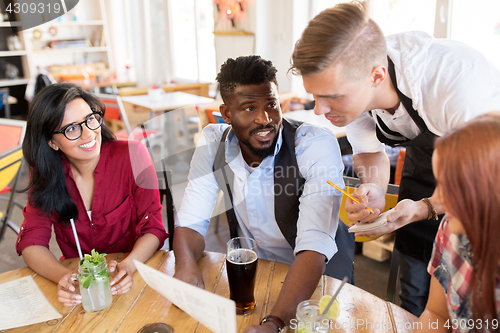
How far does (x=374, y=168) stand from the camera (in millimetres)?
1573

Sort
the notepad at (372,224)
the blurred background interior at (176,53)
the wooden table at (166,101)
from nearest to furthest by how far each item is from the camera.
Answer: the notepad at (372,224) < the blurred background interior at (176,53) < the wooden table at (166,101)

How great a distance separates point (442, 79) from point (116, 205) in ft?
4.07

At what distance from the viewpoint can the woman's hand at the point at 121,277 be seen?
1.11 meters

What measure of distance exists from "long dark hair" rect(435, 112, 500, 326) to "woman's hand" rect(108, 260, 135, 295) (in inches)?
33.7

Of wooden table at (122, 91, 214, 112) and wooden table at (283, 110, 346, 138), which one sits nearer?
wooden table at (283, 110, 346, 138)

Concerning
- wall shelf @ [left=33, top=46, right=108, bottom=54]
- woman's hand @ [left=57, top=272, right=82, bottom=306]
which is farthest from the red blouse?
wall shelf @ [left=33, top=46, right=108, bottom=54]

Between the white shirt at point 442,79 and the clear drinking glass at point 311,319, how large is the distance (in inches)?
22.6

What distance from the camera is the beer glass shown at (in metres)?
1.02

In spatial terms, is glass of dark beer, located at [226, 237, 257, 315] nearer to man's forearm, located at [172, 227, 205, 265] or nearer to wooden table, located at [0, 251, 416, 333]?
wooden table, located at [0, 251, 416, 333]

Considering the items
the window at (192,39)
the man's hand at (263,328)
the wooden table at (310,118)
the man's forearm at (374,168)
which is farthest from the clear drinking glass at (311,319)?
the window at (192,39)

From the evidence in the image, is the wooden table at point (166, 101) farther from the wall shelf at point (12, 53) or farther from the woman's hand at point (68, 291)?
the woman's hand at point (68, 291)

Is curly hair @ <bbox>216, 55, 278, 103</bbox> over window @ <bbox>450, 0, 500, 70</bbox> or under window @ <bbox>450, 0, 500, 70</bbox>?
under

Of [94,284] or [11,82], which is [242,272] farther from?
[11,82]

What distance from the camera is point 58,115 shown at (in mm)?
1484
